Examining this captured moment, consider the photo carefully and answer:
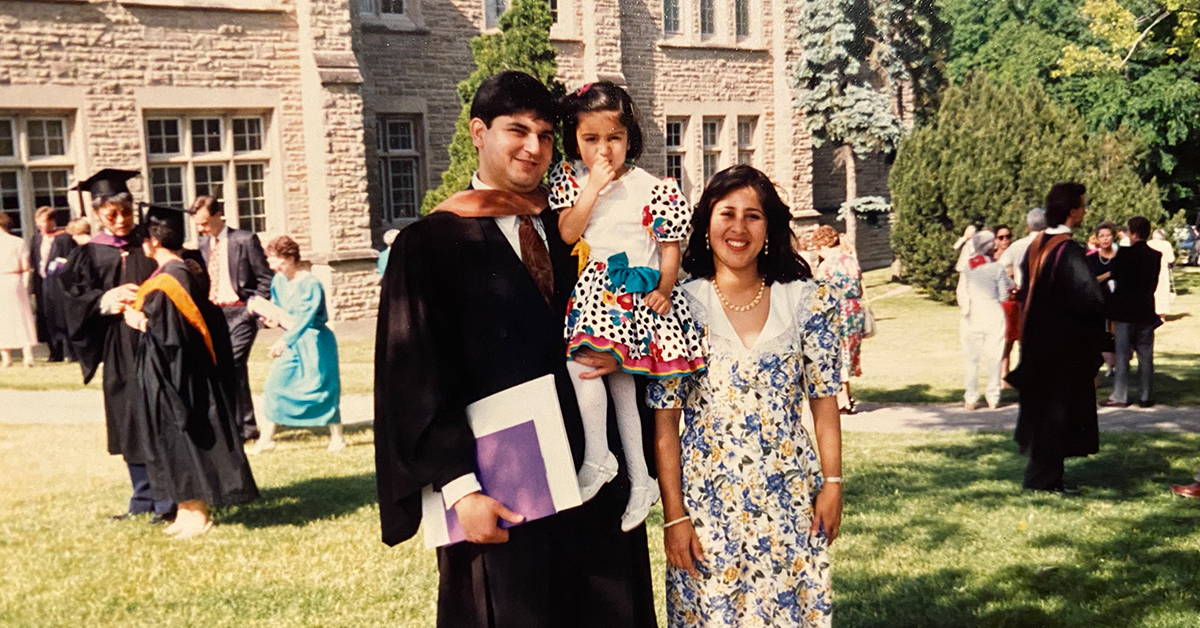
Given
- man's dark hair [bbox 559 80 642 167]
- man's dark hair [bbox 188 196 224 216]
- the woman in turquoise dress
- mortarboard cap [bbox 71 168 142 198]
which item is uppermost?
man's dark hair [bbox 559 80 642 167]

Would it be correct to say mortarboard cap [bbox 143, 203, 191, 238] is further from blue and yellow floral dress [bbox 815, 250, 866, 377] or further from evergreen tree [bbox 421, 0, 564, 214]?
evergreen tree [bbox 421, 0, 564, 214]

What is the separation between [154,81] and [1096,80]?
2602 cm

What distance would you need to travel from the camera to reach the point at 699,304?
3756mm

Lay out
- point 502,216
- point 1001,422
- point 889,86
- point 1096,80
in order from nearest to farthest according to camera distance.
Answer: point 502,216, point 1001,422, point 889,86, point 1096,80

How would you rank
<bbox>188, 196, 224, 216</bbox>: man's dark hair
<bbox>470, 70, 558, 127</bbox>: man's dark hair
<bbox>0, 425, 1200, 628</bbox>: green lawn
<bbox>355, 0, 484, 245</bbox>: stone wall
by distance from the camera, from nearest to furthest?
<bbox>470, 70, 558, 127</bbox>: man's dark hair, <bbox>0, 425, 1200, 628</bbox>: green lawn, <bbox>188, 196, 224, 216</bbox>: man's dark hair, <bbox>355, 0, 484, 245</bbox>: stone wall

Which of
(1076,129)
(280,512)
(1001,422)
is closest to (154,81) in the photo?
(280,512)

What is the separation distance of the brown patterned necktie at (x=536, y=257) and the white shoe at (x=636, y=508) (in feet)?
2.05

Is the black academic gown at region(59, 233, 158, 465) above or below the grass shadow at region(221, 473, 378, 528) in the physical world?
above

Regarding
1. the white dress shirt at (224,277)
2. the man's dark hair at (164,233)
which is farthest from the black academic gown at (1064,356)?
the white dress shirt at (224,277)

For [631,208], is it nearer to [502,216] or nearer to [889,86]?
[502,216]

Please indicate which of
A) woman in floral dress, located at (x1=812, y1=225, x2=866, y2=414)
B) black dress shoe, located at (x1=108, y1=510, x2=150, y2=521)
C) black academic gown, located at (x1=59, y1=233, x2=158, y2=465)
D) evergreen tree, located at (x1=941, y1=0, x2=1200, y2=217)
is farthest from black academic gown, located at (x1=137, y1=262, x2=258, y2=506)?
evergreen tree, located at (x1=941, y1=0, x2=1200, y2=217)

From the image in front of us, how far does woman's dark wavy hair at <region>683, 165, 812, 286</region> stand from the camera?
3.75m

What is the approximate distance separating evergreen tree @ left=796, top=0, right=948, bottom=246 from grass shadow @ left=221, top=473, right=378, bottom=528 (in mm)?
22240

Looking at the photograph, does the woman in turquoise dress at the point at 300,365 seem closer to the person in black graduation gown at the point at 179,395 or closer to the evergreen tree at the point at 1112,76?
the person in black graduation gown at the point at 179,395
